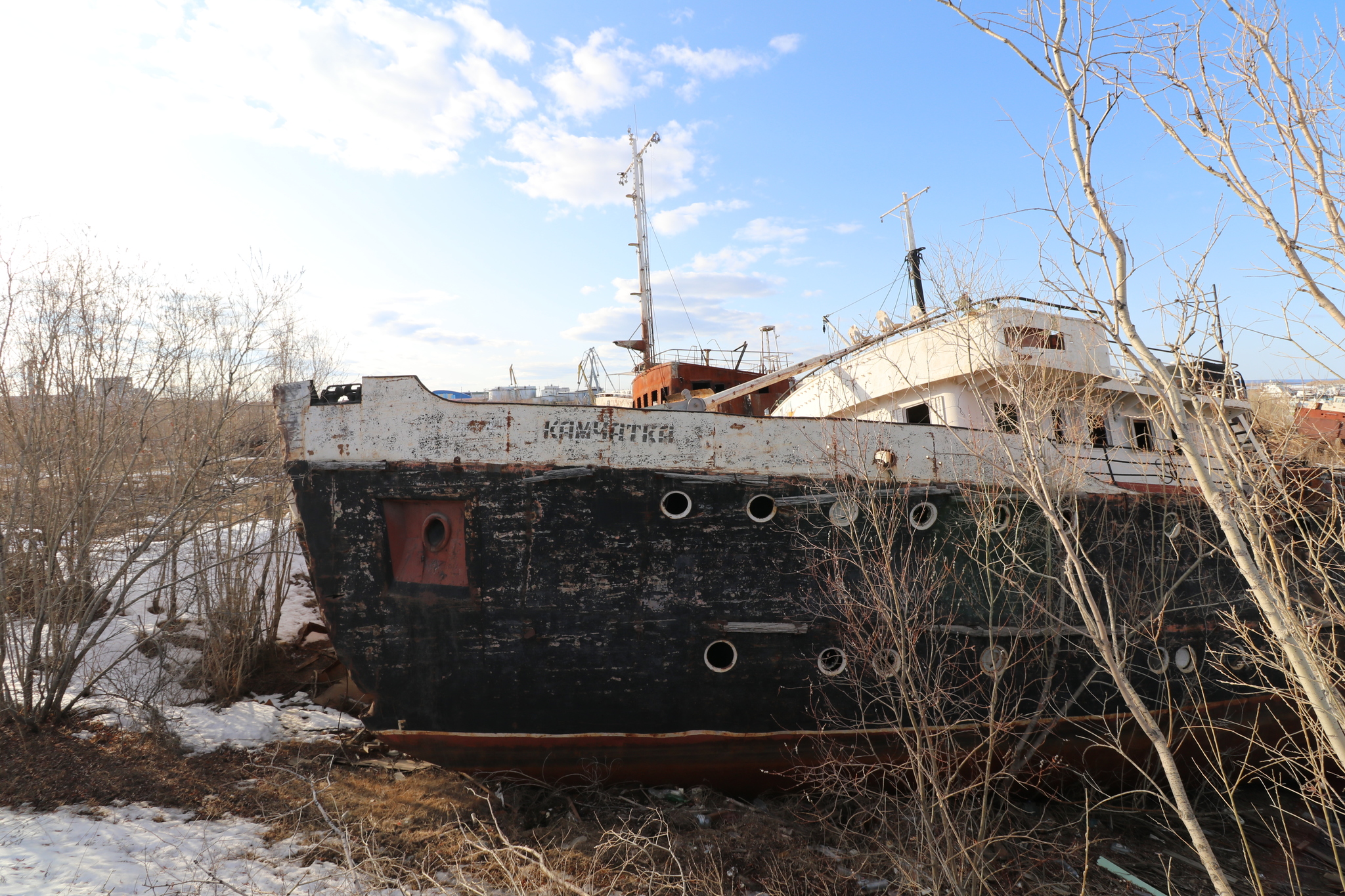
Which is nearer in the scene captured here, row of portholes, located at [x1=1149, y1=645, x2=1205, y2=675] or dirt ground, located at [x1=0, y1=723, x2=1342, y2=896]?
dirt ground, located at [x1=0, y1=723, x2=1342, y2=896]

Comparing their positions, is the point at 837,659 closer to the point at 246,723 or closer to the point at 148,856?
the point at 148,856

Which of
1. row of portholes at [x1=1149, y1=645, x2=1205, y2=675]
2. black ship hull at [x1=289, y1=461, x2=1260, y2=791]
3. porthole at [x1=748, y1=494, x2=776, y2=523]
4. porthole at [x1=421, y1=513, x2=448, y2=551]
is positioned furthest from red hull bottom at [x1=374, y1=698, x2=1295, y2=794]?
porthole at [x1=748, y1=494, x2=776, y2=523]

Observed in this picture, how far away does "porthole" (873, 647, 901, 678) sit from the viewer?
609cm

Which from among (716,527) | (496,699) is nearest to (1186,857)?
(716,527)

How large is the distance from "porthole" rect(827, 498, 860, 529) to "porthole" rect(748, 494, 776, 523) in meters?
0.59

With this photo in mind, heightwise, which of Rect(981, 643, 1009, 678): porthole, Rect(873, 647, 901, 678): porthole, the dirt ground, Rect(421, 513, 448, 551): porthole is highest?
Rect(421, 513, 448, 551): porthole

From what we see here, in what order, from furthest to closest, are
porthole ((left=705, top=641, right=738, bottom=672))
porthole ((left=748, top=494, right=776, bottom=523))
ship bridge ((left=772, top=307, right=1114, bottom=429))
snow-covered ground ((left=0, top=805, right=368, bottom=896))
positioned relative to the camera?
ship bridge ((left=772, top=307, right=1114, bottom=429)), porthole ((left=748, top=494, right=776, bottom=523)), porthole ((left=705, top=641, right=738, bottom=672)), snow-covered ground ((left=0, top=805, right=368, bottom=896))

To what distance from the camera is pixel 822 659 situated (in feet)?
21.8

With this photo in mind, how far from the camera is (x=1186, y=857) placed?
748 centimetres

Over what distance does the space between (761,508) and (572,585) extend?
2.02 m

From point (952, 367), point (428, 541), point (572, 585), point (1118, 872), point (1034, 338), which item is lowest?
point (1118, 872)

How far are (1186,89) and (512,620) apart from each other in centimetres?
627

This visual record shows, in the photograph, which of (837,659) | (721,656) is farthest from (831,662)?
(721,656)

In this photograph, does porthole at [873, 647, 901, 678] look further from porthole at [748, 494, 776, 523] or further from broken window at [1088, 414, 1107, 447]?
broken window at [1088, 414, 1107, 447]
